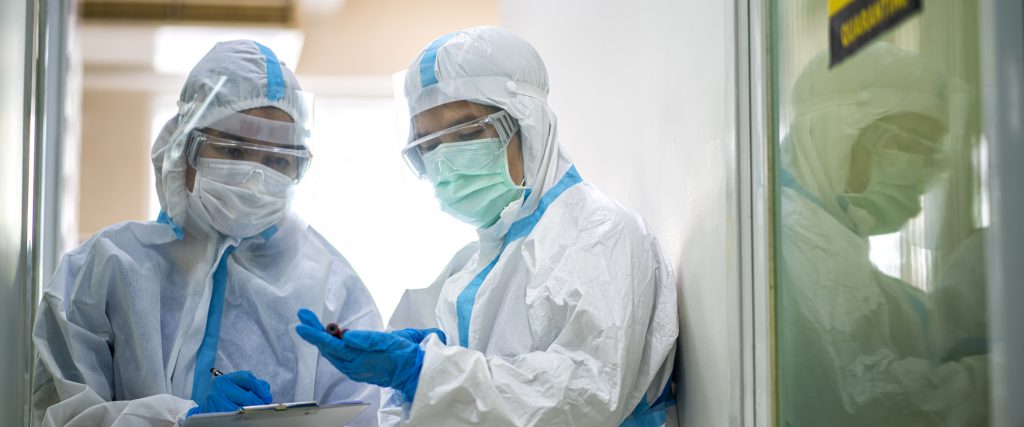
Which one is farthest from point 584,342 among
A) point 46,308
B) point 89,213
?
point 89,213

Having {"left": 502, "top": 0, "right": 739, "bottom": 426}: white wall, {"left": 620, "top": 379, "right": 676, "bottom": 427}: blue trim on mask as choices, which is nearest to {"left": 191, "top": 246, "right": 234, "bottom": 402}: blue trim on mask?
{"left": 620, "top": 379, "right": 676, "bottom": 427}: blue trim on mask

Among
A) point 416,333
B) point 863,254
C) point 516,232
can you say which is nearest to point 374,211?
point 416,333

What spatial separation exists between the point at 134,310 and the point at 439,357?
2.26ft

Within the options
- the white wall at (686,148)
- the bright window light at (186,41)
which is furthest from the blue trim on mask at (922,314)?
the bright window light at (186,41)

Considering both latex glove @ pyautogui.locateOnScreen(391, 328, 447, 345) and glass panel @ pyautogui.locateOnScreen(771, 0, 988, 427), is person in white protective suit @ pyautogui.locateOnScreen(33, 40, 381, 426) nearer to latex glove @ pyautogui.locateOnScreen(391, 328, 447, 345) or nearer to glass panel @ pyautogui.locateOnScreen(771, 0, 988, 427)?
latex glove @ pyautogui.locateOnScreen(391, 328, 447, 345)

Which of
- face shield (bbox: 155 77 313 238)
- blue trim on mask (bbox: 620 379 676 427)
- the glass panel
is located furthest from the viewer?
face shield (bbox: 155 77 313 238)

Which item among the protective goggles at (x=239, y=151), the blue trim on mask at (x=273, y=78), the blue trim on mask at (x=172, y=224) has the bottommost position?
the blue trim on mask at (x=172, y=224)

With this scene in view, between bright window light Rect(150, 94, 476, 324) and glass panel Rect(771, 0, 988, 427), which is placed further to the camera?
bright window light Rect(150, 94, 476, 324)

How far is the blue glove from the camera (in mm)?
1826

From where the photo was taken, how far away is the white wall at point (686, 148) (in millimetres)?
1648

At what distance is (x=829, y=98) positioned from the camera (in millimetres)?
1304

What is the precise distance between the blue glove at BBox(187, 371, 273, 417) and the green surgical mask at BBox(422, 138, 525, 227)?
0.52m

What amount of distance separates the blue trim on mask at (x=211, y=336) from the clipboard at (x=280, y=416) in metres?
0.23

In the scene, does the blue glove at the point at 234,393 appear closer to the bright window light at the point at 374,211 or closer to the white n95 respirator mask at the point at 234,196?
the white n95 respirator mask at the point at 234,196
